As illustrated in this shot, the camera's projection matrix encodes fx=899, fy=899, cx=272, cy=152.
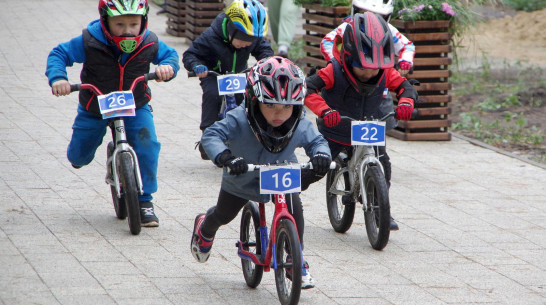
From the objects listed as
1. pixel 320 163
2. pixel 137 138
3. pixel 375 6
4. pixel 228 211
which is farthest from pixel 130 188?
pixel 375 6

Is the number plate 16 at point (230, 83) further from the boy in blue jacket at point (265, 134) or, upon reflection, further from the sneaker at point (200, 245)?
the boy in blue jacket at point (265, 134)

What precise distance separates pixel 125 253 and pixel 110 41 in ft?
5.25

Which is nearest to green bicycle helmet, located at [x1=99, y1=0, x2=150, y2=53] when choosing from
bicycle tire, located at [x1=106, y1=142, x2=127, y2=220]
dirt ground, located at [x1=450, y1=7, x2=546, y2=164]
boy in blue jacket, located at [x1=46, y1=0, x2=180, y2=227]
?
boy in blue jacket, located at [x1=46, y1=0, x2=180, y2=227]

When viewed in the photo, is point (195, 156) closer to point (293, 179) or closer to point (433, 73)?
point (433, 73)

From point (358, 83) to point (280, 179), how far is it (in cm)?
188

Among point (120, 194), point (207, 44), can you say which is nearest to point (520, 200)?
point (207, 44)

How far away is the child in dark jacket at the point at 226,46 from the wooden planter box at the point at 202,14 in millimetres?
7882

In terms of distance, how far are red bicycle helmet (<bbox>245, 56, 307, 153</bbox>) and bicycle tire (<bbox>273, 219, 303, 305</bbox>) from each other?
1.60ft

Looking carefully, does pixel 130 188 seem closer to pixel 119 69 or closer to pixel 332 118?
pixel 119 69

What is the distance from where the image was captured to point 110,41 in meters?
6.59

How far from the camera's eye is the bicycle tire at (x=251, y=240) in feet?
17.3

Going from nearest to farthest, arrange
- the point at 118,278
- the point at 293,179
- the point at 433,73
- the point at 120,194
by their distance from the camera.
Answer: the point at 293,179, the point at 118,278, the point at 120,194, the point at 433,73

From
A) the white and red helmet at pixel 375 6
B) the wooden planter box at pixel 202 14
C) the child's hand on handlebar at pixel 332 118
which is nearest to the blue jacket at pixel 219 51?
the white and red helmet at pixel 375 6

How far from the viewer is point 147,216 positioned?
672 centimetres
